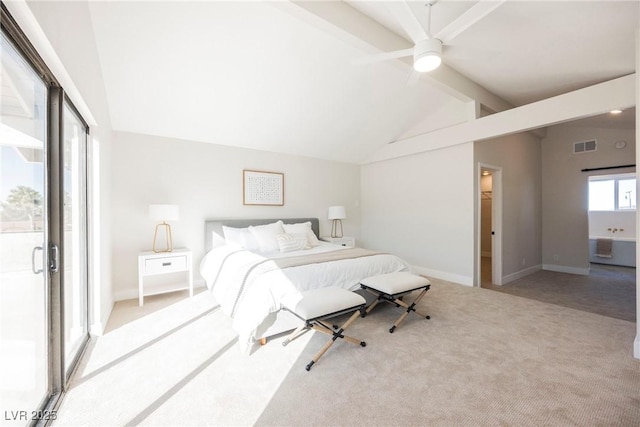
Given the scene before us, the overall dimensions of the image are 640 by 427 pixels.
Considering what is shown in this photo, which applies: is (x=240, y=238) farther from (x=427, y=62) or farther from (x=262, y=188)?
(x=427, y=62)

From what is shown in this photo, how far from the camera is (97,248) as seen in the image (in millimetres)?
2596

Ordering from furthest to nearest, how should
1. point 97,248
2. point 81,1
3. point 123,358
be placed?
point 97,248 → point 123,358 → point 81,1

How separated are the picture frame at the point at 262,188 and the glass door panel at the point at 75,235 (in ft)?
7.44

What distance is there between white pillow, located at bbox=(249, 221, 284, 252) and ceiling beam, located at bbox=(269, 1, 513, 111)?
2.67 m

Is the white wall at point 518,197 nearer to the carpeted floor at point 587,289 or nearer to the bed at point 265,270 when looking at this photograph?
the carpeted floor at point 587,289

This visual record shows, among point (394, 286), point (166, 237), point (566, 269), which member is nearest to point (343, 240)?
point (394, 286)

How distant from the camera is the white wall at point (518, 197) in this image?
4566mm

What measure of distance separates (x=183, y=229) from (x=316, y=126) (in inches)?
105

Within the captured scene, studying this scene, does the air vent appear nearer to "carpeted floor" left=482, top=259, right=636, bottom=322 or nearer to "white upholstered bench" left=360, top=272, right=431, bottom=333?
"carpeted floor" left=482, top=259, right=636, bottom=322

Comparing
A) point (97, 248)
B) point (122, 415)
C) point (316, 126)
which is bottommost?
point (122, 415)

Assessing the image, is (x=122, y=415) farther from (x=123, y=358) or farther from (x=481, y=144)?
(x=481, y=144)

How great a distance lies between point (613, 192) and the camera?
→ 6.15m

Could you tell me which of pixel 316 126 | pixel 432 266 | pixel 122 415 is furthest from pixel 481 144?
pixel 122 415

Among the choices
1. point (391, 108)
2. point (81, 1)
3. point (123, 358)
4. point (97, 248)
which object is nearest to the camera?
point (81, 1)
